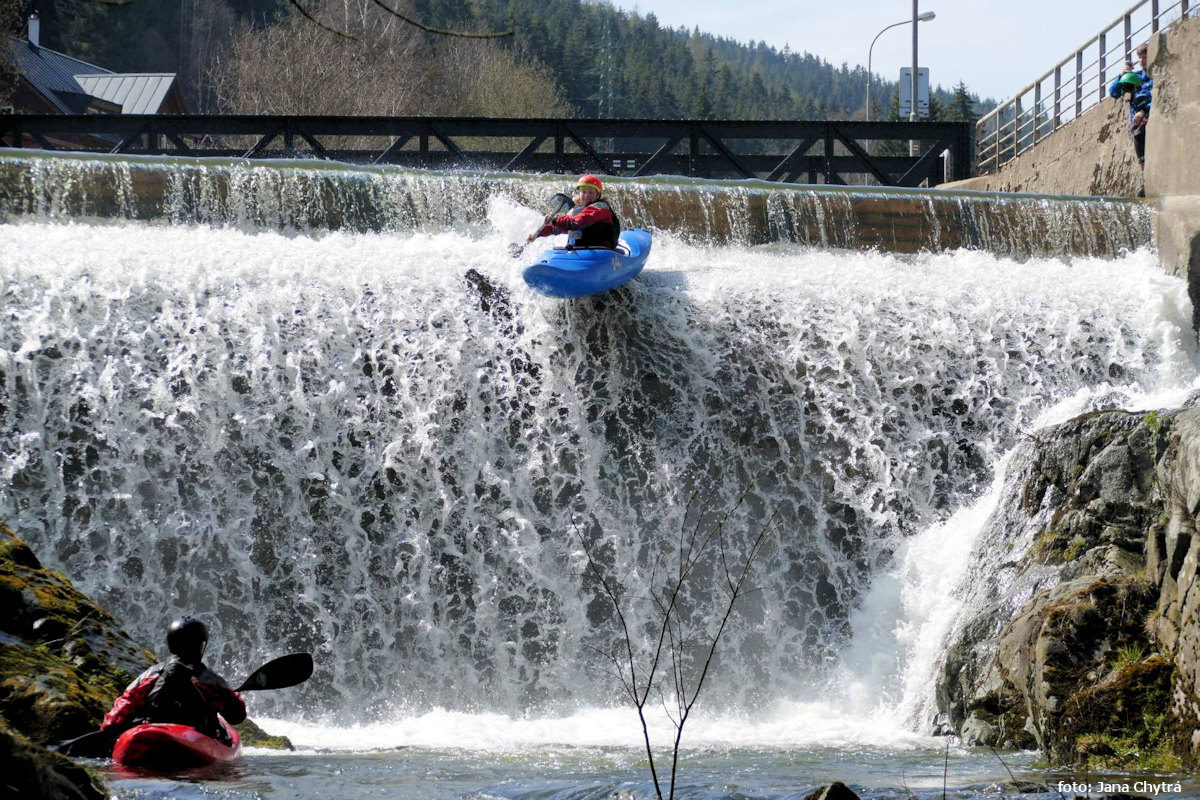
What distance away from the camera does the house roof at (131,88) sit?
43781 mm

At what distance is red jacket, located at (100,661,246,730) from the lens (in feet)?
16.2

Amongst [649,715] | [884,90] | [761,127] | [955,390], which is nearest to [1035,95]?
[761,127]

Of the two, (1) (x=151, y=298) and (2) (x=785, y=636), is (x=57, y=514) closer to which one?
(1) (x=151, y=298)

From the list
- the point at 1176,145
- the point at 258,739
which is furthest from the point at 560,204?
the point at 1176,145

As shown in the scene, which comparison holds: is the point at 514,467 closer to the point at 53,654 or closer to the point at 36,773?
the point at 53,654

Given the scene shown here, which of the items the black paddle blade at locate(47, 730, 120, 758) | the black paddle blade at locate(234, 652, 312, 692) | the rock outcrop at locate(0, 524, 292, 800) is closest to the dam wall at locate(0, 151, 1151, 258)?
the rock outcrop at locate(0, 524, 292, 800)

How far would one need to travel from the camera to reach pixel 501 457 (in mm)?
9625

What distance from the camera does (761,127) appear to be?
17344 millimetres

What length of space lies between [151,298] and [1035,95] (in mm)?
15800

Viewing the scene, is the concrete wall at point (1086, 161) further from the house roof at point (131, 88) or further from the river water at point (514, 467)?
the house roof at point (131, 88)

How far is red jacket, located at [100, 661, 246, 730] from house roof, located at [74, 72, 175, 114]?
41.7 metres

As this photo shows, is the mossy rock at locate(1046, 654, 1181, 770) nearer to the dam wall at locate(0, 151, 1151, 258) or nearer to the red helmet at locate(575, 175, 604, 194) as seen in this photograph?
the red helmet at locate(575, 175, 604, 194)

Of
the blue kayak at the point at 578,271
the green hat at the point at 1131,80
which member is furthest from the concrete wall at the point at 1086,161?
the blue kayak at the point at 578,271

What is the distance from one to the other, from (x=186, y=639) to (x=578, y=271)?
6.15 meters
